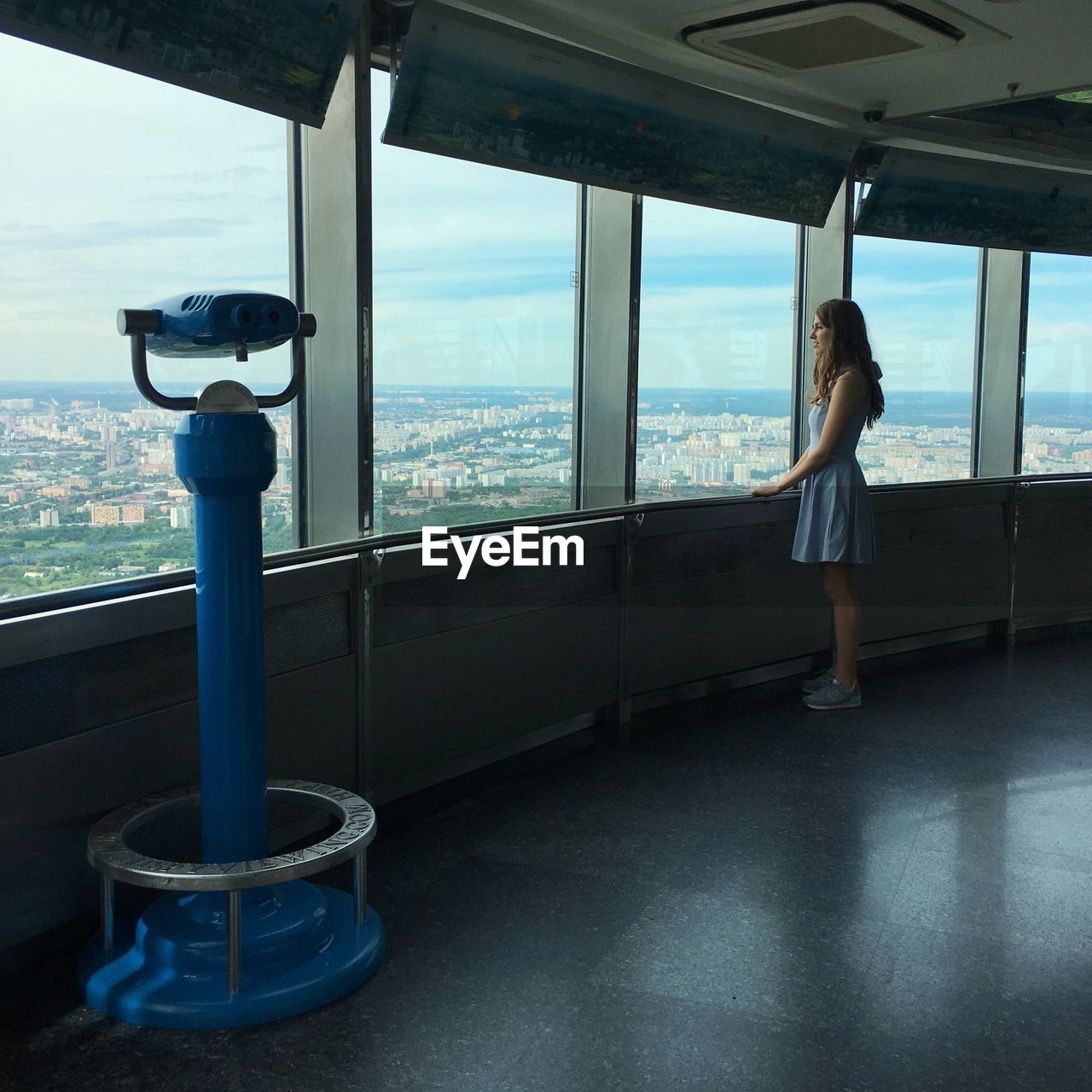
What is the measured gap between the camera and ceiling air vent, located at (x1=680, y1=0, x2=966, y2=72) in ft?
12.2

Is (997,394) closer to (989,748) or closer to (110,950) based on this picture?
(989,748)

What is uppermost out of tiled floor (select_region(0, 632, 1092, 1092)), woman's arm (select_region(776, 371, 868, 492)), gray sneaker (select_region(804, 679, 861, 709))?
woman's arm (select_region(776, 371, 868, 492))

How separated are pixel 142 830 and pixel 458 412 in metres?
1.83

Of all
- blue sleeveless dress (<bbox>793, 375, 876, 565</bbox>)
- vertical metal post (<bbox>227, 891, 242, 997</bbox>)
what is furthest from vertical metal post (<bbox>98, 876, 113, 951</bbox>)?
blue sleeveless dress (<bbox>793, 375, 876, 565</bbox>)

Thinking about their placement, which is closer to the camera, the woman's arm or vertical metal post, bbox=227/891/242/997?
vertical metal post, bbox=227/891/242/997

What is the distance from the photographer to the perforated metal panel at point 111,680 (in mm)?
2451

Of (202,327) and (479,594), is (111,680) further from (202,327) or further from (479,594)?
(479,594)

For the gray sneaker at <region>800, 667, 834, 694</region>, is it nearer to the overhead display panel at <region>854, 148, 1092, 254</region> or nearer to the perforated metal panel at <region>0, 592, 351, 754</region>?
the overhead display panel at <region>854, 148, 1092, 254</region>

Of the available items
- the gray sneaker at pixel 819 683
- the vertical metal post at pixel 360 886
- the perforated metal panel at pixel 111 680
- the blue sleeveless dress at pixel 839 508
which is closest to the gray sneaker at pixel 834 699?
the gray sneaker at pixel 819 683

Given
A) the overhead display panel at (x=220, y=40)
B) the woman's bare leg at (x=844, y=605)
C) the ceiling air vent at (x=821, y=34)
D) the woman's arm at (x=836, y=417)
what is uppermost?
the ceiling air vent at (x=821, y=34)

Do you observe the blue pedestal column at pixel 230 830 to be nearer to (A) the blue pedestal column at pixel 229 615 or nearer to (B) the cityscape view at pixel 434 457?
(A) the blue pedestal column at pixel 229 615

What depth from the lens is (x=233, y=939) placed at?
90.0 inches

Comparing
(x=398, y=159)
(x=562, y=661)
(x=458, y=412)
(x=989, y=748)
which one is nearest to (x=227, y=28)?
(x=398, y=159)

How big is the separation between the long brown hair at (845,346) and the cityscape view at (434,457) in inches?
26.4
